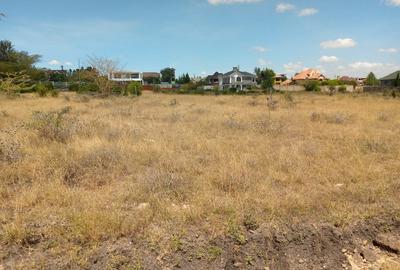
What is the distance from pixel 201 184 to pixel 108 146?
9.68 feet

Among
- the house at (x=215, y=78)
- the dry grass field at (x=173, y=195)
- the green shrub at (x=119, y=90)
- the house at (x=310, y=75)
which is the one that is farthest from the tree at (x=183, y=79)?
the dry grass field at (x=173, y=195)

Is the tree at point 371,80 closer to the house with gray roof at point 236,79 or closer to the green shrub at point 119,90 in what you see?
the house with gray roof at point 236,79

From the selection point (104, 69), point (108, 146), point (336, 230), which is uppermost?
point (104, 69)

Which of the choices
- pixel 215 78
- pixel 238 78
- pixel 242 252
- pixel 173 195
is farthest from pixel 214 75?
pixel 242 252

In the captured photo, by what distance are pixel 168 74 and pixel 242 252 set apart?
100562 mm

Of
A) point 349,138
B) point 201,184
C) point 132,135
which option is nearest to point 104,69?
point 132,135

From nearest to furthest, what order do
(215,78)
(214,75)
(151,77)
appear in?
(215,78), (214,75), (151,77)

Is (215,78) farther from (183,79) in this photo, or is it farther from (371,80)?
(371,80)

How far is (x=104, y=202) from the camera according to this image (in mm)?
4387

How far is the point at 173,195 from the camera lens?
183 inches

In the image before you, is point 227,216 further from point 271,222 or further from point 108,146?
point 108,146

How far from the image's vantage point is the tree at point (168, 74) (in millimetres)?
100619

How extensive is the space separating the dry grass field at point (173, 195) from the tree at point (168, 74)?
93.5 metres

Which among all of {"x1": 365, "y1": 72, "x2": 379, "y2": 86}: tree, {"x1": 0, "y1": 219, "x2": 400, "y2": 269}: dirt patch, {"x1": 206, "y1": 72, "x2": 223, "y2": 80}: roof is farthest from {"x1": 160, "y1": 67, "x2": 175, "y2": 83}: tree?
{"x1": 0, "y1": 219, "x2": 400, "y2": 269}: dirt patch
